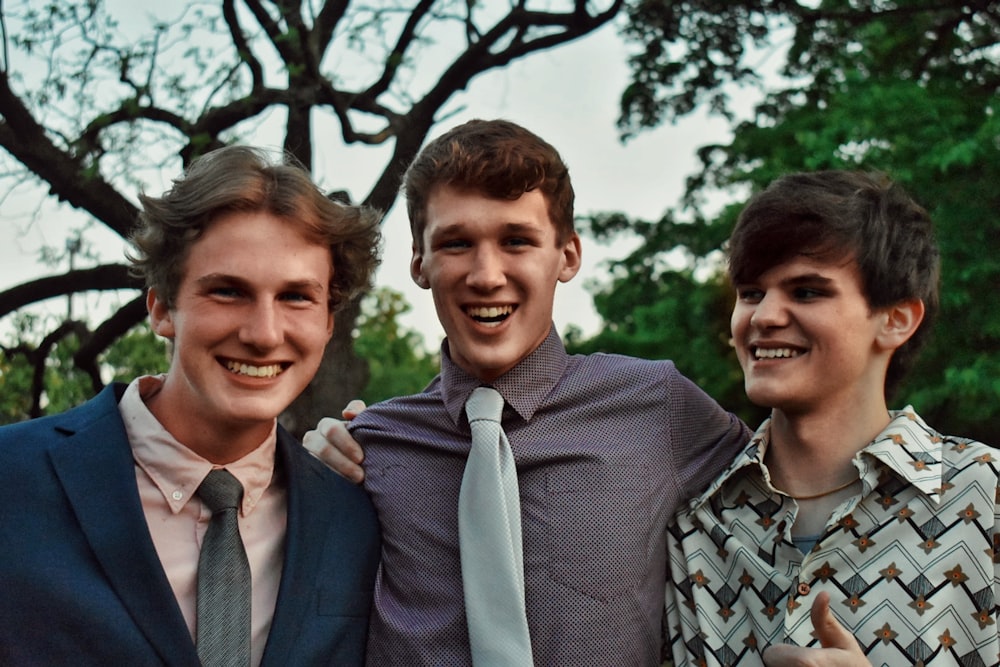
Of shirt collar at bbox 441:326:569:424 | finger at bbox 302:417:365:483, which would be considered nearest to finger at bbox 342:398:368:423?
finger at bbox 302:417:365:483

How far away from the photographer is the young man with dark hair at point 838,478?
106 inches

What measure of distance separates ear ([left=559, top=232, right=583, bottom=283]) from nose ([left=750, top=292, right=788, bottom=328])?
650 mm

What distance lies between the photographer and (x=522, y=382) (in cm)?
327

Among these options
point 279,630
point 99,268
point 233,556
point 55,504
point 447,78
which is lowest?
point 279,630

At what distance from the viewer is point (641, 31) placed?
9.89m

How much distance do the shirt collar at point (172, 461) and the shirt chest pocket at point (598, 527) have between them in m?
0.81

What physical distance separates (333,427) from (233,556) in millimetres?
773

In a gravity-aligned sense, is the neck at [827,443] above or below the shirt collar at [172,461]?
below

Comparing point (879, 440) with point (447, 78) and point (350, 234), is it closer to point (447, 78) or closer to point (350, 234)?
point (350, 234)

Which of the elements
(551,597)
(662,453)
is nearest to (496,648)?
(551,597)

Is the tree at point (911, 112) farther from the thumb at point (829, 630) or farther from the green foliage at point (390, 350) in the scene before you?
the green foliage at point (390, 350)

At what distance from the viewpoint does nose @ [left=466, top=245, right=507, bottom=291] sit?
313cm

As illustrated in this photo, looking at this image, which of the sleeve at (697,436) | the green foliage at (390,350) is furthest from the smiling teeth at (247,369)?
the green foliage at (390,350)

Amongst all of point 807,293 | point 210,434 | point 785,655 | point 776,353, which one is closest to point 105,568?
point 210,434
